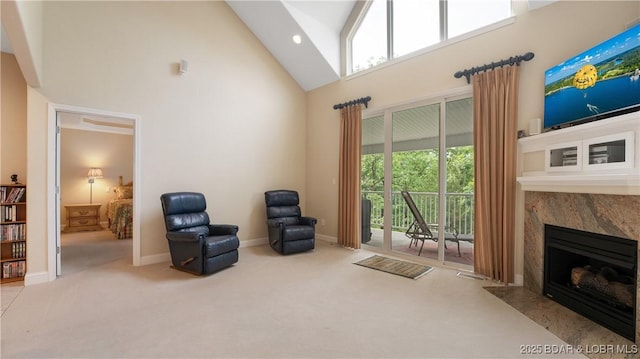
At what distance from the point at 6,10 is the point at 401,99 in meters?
4.36

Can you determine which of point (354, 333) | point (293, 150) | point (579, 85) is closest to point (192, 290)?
point (354, 333)

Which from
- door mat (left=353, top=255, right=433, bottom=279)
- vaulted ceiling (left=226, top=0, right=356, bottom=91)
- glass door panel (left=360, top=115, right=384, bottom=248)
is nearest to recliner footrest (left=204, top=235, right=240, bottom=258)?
door mat (left=353, top=255, right=433, bottom=279)

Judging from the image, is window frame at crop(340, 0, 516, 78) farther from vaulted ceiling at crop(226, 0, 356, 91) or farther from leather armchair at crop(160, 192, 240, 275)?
leather armchair at crop(160, 192, 240, 275)

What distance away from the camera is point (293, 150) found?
5.77 m

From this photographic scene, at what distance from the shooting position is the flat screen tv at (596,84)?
85.3 inches

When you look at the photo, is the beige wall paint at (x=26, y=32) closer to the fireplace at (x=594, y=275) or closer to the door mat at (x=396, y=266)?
the door mat at (x=396, y=266)

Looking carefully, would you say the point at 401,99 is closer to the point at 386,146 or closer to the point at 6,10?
the point at 386,146

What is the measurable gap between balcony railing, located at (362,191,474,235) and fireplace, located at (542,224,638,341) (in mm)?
1032

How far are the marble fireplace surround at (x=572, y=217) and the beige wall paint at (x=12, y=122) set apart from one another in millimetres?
6466

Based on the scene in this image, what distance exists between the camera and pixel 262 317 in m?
2.46

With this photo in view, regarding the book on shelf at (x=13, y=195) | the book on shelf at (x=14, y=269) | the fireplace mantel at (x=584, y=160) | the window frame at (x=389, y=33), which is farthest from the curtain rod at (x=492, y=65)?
the book on shelf at (x=14, y=269)

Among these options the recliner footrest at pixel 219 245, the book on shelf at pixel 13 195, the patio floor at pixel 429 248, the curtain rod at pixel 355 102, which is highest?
the curtain rod at pixel 355 102

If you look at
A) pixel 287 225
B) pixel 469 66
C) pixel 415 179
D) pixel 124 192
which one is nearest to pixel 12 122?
A: pixel 124 192

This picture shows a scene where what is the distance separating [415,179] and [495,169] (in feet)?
3.80
